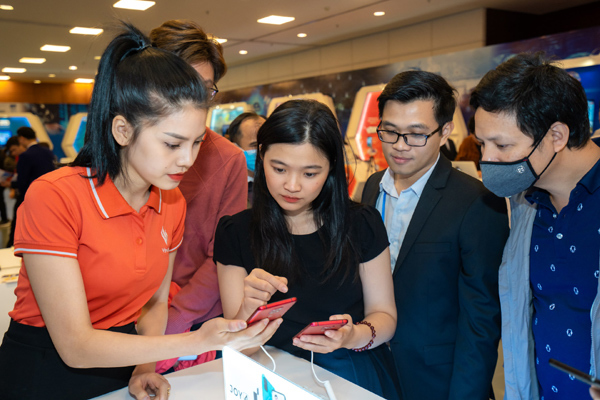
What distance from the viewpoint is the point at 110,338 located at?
1.34 meters

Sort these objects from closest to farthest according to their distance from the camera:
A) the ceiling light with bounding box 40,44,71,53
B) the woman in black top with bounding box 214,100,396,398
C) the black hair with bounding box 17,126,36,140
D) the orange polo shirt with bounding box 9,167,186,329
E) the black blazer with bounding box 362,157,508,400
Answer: the orange polo shirt with bounding box 9,167,186,329 < the woman in black top with bounding box 214,100,396,398 < the black blazer with bounding box 362,157,508,400 < the black hair with bounding box 17,126,36,140 < the ceiling light with bounding box 40,44,71,53

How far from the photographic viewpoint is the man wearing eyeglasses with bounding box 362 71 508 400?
1.85m

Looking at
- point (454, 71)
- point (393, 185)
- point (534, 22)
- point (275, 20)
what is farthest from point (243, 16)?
point (393, 185)

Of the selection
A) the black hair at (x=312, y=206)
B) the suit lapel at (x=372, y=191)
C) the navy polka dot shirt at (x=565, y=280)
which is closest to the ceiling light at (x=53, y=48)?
the suit lapel at (x=372, y=191)

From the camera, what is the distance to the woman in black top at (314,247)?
1.74 meters

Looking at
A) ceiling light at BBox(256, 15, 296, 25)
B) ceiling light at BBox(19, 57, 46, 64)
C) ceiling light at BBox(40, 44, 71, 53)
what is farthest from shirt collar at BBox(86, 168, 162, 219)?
ceiling light at BBox(19, 57, 46, 64)

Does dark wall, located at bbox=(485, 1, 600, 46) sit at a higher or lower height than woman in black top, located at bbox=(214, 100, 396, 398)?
higher

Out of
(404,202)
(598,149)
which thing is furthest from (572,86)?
(404,202)

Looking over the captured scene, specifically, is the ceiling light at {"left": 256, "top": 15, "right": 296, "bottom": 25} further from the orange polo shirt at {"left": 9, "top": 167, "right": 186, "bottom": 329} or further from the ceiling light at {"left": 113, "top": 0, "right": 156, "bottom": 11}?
the orange polo shirt at {"left": 9, "top": 167, "right": 186, "bottom": 329}

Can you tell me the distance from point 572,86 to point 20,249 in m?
1.72

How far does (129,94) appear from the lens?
141cm

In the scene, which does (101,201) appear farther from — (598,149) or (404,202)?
(598,149)

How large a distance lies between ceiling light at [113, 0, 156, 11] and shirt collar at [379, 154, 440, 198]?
6.50 m

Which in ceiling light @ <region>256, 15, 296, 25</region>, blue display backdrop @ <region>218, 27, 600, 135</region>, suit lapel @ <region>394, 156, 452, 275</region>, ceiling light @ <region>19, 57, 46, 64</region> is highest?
ceiling light @ <region>19, 57, 46, 64</region>
